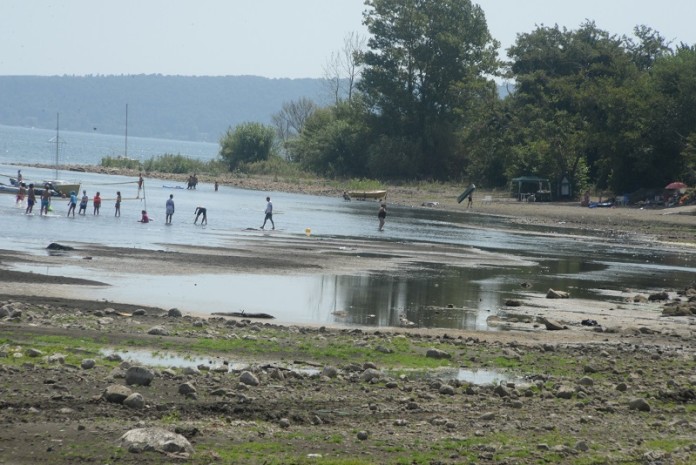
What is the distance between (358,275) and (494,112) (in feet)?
249

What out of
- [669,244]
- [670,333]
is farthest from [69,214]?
[670,333]

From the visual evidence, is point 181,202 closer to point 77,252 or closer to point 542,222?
point 542,222

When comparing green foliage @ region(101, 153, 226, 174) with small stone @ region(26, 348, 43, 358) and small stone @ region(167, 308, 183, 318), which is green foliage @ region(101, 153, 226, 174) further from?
small stone @ region(26, 348, 43, 358)

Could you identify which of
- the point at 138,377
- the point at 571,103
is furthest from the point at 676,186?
the point at 138,377

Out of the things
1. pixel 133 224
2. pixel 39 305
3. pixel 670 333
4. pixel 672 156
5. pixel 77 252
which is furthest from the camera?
pixel 672 156

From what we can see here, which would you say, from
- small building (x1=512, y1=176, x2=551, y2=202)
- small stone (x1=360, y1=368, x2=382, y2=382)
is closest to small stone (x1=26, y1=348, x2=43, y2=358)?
small stone (x1=360, y1=368, x2=382, y2=382)

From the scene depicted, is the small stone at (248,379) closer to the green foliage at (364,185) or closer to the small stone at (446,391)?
the small stone at (446,391)

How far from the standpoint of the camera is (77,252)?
34.4 metres

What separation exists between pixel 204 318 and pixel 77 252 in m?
14.6

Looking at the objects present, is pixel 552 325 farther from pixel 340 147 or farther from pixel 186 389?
pixel 340 147

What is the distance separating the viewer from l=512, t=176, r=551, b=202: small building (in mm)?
89750

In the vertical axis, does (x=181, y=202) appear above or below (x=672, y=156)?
below

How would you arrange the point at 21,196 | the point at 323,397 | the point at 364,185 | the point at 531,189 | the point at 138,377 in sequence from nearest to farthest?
the point at 138,377 < the point at 323,397 < the point at 21,196 < the point at 531,189 < the point at 364,185

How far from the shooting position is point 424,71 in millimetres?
119750
